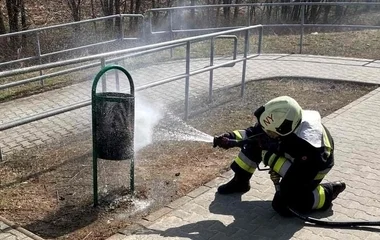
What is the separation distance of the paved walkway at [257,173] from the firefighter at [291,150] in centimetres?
19

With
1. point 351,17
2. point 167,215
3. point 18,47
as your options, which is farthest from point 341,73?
point 351,17

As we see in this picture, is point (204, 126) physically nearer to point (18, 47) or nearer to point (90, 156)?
point (90, 156)

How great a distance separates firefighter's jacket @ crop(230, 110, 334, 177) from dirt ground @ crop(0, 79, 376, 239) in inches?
33.8

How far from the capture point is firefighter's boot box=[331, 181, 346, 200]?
14.2 feet

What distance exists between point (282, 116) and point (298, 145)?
30cm

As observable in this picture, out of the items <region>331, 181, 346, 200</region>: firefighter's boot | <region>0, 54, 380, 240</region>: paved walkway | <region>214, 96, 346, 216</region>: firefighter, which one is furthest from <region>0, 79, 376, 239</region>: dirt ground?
<region>331, 181, 346, 200</region>: firefighter's boot

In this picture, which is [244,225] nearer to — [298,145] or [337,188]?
[298,145]

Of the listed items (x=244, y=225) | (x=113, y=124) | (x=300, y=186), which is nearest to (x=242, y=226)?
(x=244, y=225)

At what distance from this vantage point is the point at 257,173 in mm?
4992

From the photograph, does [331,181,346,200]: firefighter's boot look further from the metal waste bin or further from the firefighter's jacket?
the metal waste bin

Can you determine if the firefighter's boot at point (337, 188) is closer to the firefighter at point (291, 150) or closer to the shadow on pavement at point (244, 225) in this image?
the firefighter at point (291, 150)

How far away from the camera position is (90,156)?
550 centimetres

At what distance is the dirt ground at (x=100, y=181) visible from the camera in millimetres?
4055

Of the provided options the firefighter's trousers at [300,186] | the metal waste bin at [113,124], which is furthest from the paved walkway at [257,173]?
the metal waste bin at [113,124]
